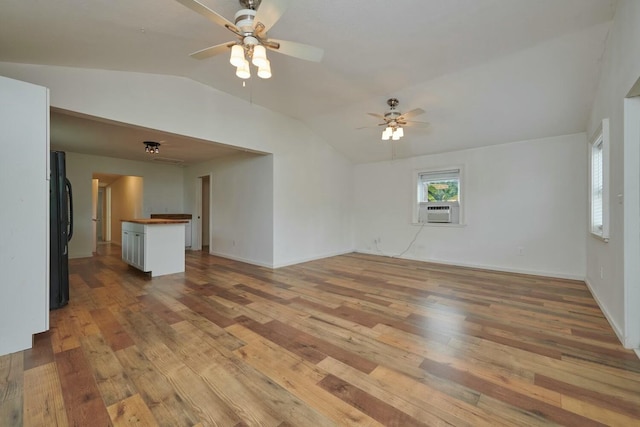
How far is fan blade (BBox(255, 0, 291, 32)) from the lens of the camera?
5.54ft

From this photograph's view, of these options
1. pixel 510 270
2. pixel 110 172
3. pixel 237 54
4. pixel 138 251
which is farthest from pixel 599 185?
pixel 110 172

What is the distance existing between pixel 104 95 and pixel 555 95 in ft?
18.2

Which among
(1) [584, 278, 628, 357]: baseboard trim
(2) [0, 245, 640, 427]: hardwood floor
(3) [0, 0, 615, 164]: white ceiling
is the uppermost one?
(3) [0, 0, 615, 164]: white ceiling

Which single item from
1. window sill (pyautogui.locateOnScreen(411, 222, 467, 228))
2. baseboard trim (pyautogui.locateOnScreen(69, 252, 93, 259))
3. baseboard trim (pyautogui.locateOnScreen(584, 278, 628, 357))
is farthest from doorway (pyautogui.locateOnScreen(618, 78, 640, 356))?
baseboard trim (pyautogui.locateOnScreen(69, 252, 93, 259))

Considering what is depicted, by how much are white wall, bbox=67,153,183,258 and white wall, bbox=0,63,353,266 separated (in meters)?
4.48

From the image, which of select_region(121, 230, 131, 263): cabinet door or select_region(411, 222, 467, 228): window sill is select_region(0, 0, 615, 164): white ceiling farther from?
select_region(121, 230, 131, 263): cabinet door

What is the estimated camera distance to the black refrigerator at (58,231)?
279 cm

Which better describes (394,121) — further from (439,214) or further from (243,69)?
(243,69)

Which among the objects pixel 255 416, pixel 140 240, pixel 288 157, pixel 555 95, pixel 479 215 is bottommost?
pixel 255 416

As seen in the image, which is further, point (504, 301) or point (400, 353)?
point (504, 301)

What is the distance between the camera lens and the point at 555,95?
3.52 metres

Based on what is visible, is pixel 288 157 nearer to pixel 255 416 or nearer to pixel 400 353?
pixel 400 353

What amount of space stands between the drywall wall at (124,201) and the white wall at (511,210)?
680 centimetres

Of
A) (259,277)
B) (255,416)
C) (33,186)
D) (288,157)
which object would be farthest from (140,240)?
(255,416)
